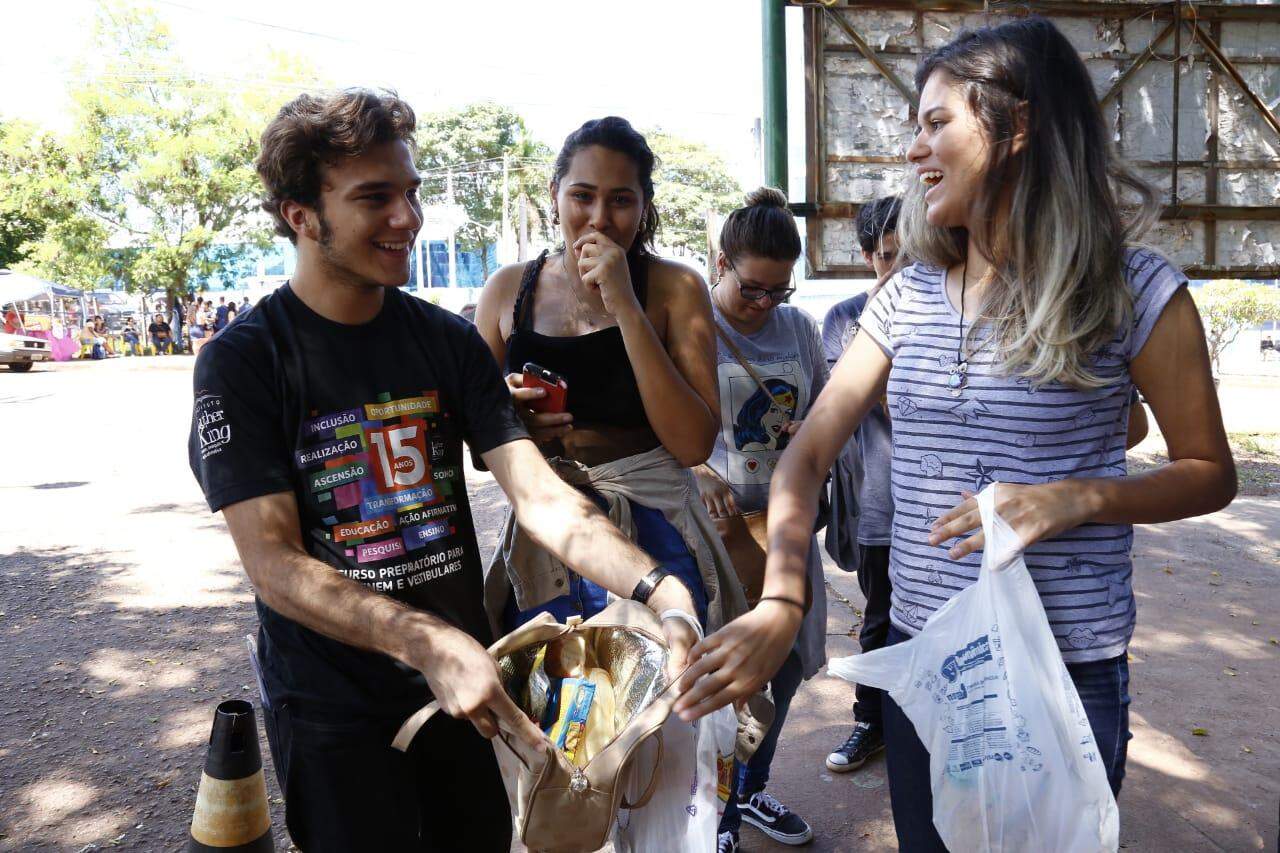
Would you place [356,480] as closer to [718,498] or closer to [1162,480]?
[718,498]

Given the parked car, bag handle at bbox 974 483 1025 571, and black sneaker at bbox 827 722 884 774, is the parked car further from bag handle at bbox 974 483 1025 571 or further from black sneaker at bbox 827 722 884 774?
bag handle at bbox 974 483 1025 571

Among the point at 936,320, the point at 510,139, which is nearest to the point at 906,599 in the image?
the point at 936,320

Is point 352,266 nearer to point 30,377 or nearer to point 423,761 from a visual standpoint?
point 423,761

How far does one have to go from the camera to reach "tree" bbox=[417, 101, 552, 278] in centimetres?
4969

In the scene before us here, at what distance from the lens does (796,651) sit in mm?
3049

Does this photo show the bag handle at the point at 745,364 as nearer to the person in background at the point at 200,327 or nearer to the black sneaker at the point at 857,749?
the black sneaker at the point at 857,749

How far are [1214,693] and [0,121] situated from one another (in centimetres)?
3576

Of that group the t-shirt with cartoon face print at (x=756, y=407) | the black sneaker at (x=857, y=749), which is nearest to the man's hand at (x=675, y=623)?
the t-shirt with cartoon face print at (x=756, y=407)

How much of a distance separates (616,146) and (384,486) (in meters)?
1.08

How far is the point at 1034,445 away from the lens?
5.78 feet

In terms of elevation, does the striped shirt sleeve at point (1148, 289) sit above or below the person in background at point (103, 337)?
above

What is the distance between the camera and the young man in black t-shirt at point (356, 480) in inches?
74.6

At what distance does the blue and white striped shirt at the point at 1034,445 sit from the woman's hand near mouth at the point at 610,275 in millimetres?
704

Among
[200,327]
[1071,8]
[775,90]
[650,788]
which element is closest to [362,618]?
[650,788]
